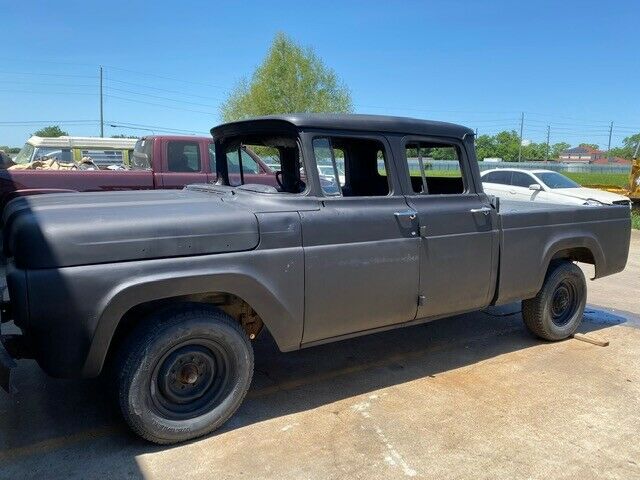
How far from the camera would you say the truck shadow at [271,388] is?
119 inches

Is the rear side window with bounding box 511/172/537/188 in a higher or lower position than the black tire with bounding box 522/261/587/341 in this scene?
higher

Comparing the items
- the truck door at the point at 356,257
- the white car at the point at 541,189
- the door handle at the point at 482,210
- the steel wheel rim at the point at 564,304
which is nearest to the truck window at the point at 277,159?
the truck door at the point at 356,257

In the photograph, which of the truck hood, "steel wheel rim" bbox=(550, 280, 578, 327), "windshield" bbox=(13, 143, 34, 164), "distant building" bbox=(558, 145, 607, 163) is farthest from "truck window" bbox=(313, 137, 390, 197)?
"distant building" bbox=(558, 145, 607, 163)

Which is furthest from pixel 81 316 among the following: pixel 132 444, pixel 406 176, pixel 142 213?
pixel 406 176

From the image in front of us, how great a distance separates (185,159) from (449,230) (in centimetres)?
571

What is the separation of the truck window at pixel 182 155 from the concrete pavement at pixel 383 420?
455 centimetres

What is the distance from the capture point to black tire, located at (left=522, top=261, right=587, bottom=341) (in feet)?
16.1

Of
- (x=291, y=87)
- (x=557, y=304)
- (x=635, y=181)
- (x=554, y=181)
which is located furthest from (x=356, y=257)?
(x=291, y=87)

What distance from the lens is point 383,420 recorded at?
11.6 ft

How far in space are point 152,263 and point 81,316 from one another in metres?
0.44

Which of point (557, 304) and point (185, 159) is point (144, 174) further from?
point (557, 304)

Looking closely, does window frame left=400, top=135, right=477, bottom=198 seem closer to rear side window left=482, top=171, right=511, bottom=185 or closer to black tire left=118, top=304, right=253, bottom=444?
black tire left=118, top=304, right=253, bottom=444

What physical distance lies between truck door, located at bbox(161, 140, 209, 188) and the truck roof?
4295 mm

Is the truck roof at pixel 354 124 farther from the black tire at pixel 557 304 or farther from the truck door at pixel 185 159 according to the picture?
the truck door at pixel 185 159
